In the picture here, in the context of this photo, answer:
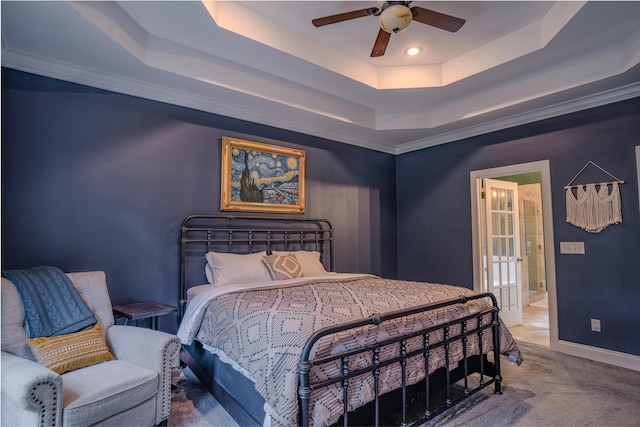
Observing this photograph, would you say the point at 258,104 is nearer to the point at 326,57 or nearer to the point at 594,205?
the point at 326,57

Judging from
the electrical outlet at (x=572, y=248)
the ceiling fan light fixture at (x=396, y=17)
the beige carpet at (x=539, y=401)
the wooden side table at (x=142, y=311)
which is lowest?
the beige carpet at (x=539, y=401)

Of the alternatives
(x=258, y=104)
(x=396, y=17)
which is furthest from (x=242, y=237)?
(x=396, y=17)

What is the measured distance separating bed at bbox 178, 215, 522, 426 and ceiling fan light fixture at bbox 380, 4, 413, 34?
183cm

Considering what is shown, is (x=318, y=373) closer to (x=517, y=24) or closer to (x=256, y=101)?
(x=256, y=101)

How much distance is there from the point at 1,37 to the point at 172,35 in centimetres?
112

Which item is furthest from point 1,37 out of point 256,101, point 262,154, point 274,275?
point 274,275

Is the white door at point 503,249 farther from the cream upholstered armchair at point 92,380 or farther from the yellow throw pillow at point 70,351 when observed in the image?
the yellow throw pillow at point 70,351

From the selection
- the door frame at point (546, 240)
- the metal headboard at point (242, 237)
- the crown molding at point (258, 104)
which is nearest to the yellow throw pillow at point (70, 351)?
the metal headboard at point (242, 237)

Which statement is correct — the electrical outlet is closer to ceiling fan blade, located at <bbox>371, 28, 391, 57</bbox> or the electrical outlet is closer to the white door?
the white door

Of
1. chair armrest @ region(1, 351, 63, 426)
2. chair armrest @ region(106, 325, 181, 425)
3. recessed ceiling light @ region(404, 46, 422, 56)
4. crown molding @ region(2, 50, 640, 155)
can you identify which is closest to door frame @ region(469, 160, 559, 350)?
crown molding @ region(2, 50, 640, 155)

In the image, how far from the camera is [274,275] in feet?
11.0

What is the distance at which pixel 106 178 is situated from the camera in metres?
2.93

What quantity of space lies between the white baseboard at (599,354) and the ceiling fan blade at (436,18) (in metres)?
3.27

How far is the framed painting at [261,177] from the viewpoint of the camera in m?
3.62
